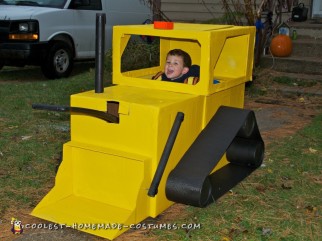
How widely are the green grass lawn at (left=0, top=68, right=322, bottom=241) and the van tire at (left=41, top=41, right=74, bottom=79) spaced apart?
282cm

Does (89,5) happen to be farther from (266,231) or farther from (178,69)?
(266,231)

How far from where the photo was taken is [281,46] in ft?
32.3

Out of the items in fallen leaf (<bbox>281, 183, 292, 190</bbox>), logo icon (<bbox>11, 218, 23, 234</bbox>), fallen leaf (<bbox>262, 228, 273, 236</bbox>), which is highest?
fallen leaf (<bbox>281, 183, 292, 190</bbox>)

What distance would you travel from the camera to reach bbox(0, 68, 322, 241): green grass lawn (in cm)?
358

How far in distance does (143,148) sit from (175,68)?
45.9 inches

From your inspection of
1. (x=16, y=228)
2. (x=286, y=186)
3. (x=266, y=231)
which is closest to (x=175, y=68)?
(x=286, y=186)

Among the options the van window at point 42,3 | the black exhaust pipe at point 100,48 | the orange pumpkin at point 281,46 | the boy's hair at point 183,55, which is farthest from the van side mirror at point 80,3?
the black exhaust pipe at point 100,48

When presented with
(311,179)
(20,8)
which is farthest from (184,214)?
(20,8)

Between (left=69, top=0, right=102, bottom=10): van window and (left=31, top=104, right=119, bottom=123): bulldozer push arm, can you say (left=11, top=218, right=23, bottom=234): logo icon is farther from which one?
(left=69, top=0, right=102, bottom=10): van window

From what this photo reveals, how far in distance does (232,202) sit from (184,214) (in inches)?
17.3

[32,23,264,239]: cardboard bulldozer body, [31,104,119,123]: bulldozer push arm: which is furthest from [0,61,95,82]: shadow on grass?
[31,104,119,123]: bulldozer push arm

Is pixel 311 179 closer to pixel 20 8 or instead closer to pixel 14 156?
pixel 14 156

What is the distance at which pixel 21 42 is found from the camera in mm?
9312

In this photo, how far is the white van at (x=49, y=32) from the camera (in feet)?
30.4
